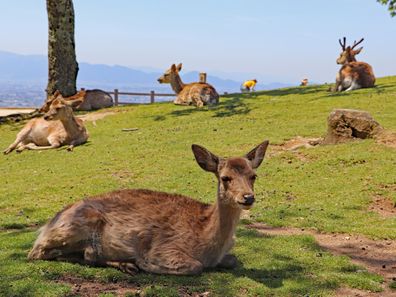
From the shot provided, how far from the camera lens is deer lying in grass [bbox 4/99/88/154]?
19.6 meters

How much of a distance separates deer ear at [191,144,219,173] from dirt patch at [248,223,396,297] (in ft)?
7.23

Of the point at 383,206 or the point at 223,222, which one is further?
the point at 383,206

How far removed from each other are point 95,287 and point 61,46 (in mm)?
24245

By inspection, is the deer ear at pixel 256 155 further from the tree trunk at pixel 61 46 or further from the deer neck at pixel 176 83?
the tree trunk at pixel 61 46

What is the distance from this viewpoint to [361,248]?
28.6 ft

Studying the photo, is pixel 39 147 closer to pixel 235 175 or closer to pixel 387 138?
pixel 387 138

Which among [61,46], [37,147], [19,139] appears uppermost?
[61,46]

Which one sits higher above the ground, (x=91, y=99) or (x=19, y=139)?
→ (x=91, y=99)

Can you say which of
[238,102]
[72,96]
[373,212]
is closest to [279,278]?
[373,212]

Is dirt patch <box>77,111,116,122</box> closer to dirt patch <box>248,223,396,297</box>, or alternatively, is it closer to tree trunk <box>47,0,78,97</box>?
tree trunk <box>47,0,78,97</box>

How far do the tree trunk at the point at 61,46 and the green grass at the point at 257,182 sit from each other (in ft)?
13.6

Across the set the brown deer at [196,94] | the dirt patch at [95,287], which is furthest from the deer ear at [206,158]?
the brown deer at [196,94]

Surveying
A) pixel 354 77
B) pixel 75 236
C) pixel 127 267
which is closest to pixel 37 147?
pixel 75 236

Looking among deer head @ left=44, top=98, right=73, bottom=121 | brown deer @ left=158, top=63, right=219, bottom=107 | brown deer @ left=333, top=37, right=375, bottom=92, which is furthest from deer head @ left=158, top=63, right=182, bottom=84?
deer head @ left=44, top=98, right=73, bottom=121
